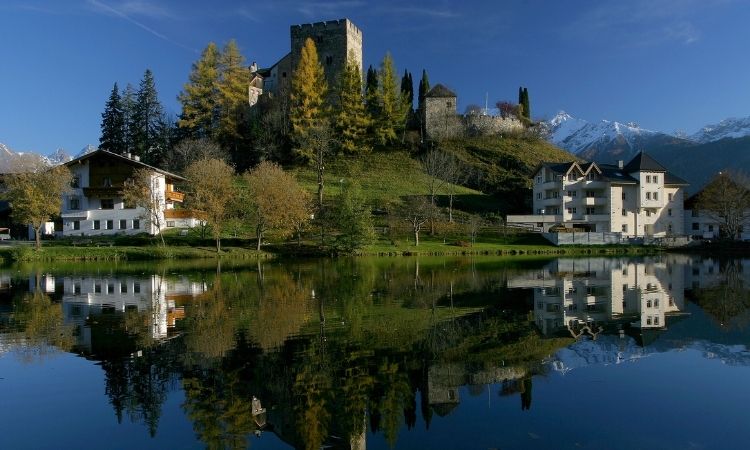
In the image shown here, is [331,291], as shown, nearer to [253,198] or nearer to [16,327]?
[16,327]

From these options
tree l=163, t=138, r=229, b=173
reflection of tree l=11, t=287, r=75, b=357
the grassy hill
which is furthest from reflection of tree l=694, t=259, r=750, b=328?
tree l=163, t=138, r=229, b=173

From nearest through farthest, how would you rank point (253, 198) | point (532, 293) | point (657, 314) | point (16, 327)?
point (16, 327) → point (657, 314) → point (532, 293) → point (253, 198)

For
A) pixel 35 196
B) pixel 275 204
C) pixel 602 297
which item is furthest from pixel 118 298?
pixel 35 196

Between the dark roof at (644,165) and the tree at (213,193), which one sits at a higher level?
the dark roof at (644,165)

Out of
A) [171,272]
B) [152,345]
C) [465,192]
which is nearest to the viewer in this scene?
[152,345]

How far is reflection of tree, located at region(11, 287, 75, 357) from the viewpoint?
50.5 feet

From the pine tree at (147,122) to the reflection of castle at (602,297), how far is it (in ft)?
219

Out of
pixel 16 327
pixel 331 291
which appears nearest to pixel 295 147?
pixel 331 291

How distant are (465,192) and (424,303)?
58.8m

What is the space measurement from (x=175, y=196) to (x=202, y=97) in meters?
23.2

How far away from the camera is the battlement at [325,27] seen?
9362 cm

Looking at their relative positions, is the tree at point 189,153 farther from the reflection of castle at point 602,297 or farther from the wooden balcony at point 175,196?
the reflection of castle at point 602,297

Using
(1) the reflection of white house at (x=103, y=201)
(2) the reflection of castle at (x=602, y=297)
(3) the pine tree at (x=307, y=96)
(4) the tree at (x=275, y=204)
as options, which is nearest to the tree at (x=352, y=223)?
(4) the tree at (x=275, y=204)

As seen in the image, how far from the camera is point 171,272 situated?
3791cm
